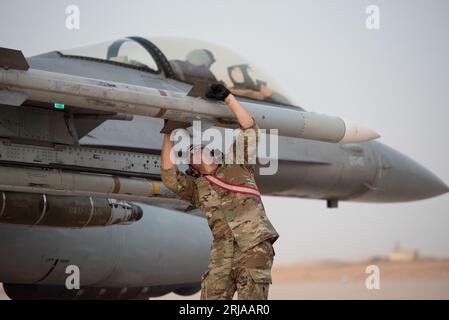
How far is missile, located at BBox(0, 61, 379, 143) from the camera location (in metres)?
7.42

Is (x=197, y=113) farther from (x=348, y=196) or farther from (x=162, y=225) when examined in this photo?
(x=348, y=196)

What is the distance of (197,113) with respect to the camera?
8148 mm

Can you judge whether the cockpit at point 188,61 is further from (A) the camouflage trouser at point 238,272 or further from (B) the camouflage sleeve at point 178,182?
(A) the camouflage trouser at point 238,272

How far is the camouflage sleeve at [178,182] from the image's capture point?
635 cm

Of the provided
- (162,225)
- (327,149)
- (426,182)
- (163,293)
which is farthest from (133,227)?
(426,182)

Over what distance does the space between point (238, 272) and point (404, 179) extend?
26.3 ft

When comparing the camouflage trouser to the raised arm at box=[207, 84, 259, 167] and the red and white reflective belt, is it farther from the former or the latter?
the raised arm at box=[207, 84, 259, 167]

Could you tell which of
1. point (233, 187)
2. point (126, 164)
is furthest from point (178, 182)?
point (126, 164)

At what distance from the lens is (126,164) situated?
898 centimetres

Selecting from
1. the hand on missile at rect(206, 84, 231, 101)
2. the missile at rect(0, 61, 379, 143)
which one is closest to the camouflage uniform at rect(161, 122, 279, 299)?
the hand on missile at rect(206, 84, 231, 101)

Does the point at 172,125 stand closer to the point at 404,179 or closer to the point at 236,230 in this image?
the point at 236,230

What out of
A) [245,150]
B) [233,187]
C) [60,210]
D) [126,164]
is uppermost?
[245,150]
